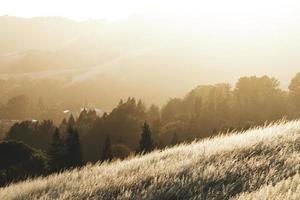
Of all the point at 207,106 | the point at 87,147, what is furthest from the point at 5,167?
the point at 207,106

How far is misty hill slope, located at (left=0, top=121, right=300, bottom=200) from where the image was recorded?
786 centimetres

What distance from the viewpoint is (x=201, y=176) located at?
8.83 meters

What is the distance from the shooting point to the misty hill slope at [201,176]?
7.86 meters

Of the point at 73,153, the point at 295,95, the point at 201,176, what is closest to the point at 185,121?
the point at 295,95

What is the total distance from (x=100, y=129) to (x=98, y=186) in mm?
77176

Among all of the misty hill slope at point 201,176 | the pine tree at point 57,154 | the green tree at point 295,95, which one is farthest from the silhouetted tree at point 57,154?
the misty hill slope at point 201,176

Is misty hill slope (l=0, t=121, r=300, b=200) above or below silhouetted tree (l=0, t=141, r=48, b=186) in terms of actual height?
above

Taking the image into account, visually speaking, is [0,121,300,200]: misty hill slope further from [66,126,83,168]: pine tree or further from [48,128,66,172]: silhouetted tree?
[66,126,83,168]: pine tree

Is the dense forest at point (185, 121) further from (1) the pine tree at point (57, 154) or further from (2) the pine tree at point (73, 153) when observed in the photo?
(2) the pine tree at point (73, 153)

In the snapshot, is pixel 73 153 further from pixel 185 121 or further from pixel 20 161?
pixel 185 121

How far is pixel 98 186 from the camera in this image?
9.70 metres

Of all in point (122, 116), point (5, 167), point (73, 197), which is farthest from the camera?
point (122, 116)

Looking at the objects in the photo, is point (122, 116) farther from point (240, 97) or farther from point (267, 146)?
point (267, 146)


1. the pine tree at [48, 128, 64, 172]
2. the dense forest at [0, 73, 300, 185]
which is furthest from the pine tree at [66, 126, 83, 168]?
the dense forest at [0, 73, 300, 185]
